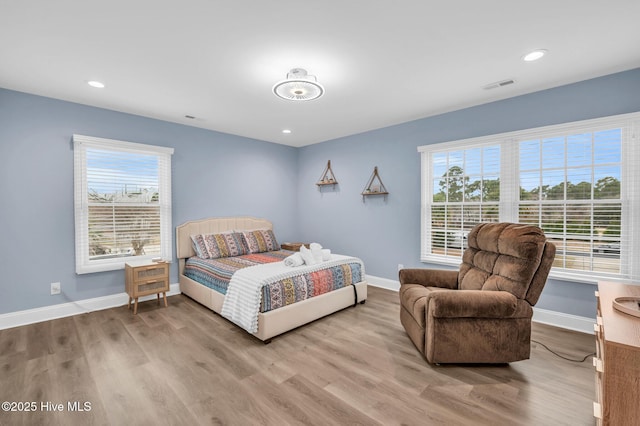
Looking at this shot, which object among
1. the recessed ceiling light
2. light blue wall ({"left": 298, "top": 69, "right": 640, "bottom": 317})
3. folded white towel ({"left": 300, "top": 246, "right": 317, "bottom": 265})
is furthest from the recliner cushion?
folded white towel ({"left": 300, "top": 246, "right": 317, "bottom": 265})

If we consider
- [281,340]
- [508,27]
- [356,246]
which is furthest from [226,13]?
[356,246]

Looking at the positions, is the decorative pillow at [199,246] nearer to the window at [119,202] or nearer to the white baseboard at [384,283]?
the window at [119,202]

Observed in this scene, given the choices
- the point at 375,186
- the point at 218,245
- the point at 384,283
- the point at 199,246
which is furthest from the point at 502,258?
the point at 199,246

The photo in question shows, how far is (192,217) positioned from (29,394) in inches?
113

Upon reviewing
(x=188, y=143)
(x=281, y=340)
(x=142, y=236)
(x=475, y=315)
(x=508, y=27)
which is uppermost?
(x=508, y=27)

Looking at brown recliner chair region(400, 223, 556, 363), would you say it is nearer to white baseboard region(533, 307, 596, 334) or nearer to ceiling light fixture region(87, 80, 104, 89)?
white baseboard region(533, 307, 596, 334)

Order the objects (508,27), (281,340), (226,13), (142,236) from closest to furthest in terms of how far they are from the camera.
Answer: (226,13) → (508,27) → (281,340) → (142,236)

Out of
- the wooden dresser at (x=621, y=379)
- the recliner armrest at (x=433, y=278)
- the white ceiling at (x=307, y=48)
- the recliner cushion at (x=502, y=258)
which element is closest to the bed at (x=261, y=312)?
the recliner armrest at (x=433, y=278)

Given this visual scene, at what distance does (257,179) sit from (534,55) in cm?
441

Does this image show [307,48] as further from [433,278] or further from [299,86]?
[433,278]

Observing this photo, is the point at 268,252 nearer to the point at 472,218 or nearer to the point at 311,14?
the point at 472,218

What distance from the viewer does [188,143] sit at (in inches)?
181

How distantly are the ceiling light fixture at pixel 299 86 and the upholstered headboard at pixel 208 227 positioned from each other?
2829 mm

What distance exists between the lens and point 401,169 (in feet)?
14.9
